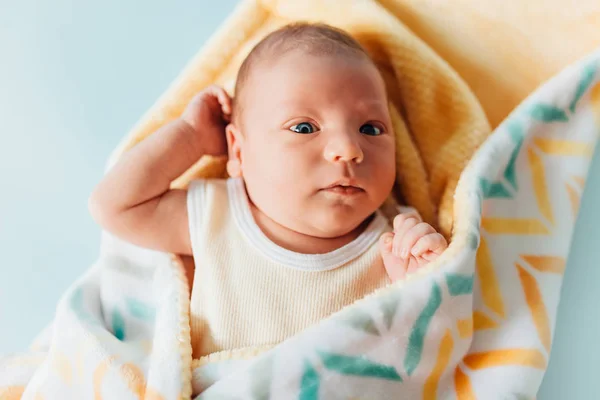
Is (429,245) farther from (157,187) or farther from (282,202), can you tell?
(157,187)

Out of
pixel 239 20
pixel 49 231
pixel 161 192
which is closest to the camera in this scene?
pixel 161 192

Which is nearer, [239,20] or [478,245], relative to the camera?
[478,245]

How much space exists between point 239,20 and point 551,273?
0.74 m

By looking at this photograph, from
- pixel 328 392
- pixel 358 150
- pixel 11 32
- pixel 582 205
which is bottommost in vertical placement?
pixel 328 392

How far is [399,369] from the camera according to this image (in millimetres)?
854

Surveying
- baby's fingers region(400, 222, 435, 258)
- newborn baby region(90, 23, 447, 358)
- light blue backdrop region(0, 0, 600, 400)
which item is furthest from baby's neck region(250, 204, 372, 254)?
light blue backdrop region(0, 0, 600, 400)

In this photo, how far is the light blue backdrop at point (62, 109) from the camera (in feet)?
4.32

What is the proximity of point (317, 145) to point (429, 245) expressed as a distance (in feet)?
0.75

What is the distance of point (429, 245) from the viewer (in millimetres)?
907

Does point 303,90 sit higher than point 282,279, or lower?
higher

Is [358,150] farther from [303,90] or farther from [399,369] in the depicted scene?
[399,369]

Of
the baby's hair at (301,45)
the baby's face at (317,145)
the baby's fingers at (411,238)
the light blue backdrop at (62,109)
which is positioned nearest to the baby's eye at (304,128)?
the baby's face at (317,145)

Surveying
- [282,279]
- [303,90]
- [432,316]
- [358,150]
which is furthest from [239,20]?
[432,316]

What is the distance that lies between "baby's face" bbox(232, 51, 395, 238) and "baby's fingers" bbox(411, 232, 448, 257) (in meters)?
0.11
